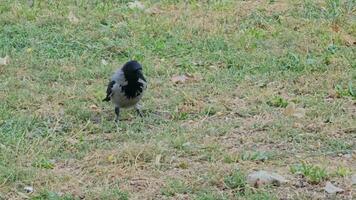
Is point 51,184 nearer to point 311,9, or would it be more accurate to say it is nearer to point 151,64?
point 151,64

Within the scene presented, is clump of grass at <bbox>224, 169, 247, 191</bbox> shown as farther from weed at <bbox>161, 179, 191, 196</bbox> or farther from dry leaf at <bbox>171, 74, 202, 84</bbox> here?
dry leaf at <bbox>171, 74, 202, 84</bbox>

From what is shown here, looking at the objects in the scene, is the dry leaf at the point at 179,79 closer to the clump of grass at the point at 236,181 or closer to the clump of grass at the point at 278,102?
the clump of grass at the point at 278,102

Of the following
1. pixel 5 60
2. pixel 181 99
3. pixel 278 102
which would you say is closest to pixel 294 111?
pixel 278 102

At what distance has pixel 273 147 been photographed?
5484mm

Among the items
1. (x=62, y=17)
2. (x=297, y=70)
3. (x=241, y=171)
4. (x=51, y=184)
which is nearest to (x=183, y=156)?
(x=241, y=171)

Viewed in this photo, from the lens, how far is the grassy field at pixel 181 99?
4949 mm

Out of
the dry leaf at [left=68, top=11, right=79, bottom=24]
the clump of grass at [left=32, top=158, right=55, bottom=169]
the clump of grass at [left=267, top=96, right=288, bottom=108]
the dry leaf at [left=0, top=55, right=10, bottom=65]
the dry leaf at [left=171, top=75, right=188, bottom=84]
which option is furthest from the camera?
the dry leaf at [left=68, top=11, right=79, bottom=24]

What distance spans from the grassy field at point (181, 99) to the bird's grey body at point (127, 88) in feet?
0.43

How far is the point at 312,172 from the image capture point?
4902mm

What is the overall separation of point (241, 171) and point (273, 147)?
0.59 m

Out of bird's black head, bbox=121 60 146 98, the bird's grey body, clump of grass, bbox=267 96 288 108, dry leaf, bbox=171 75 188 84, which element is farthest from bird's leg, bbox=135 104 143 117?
clump of grass, bbox=267 96 288 108

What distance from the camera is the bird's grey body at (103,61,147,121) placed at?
20.0 feet

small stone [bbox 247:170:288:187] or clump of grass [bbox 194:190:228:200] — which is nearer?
clump of grass [bbox 194:190:228:200]

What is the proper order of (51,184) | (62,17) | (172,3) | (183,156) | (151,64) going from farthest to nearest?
(172,3)
(62,17)
(151,64)
(183,156)
(51,184)
